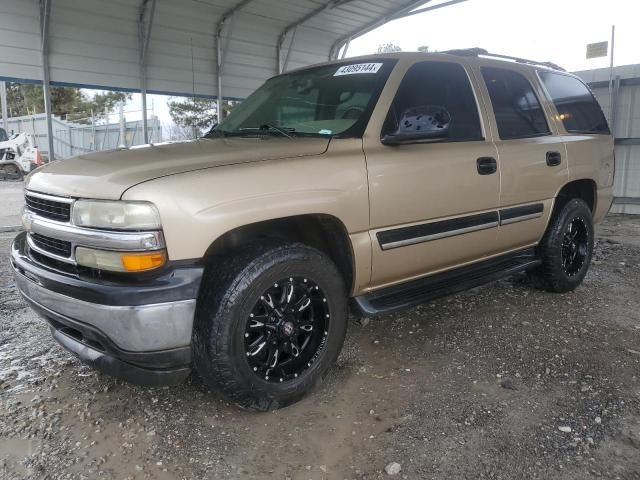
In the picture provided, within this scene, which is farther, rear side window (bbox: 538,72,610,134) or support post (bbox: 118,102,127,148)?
support post (bbox: 118,102,127,148)

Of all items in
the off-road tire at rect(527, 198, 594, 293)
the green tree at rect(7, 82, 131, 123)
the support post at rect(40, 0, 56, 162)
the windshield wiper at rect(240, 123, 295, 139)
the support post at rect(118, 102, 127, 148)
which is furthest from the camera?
the green tree at rect(7, 82, 131, 123)

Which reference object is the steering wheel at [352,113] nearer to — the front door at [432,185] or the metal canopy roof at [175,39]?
the front door at [432,185]

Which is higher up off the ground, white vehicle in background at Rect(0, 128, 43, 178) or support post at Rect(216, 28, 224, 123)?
support post at Rect(216, 28, 224, 123)

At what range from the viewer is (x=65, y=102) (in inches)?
854

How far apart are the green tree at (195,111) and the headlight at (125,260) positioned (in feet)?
30.1

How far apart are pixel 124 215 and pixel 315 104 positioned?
165 centimetres

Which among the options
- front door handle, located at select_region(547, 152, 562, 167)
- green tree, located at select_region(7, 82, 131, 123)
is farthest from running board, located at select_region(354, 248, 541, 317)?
green tree, located at select_region(7, 82, 131, 123)

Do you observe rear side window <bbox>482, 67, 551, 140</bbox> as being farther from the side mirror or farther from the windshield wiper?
the windshield wiper

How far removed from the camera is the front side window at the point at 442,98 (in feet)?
10.2

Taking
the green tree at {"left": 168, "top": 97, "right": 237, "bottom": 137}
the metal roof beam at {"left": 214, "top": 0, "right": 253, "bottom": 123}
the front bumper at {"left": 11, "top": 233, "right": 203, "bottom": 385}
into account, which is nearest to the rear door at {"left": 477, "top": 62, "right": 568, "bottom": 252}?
the front bumper at {"left": 11, "top": 233, "right": 203, "bottom": 385}

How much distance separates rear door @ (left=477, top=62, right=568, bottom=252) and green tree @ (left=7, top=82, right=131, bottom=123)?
13.9 meters

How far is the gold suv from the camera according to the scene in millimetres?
2213

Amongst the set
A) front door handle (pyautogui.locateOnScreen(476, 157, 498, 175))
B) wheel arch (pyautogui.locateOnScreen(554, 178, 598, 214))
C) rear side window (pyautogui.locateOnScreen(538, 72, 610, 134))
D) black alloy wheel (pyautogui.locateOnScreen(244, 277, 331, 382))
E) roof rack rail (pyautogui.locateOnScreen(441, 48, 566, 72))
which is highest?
roof rack rail (pyautogui.locateOnScreen(441, 48, 566, 72))

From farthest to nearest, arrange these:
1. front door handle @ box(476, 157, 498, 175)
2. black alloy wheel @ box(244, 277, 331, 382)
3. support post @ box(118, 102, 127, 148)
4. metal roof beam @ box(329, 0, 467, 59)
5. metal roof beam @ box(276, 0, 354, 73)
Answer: support post @ box(118, 102, 127, 148)
metal roof beam @ box(329, 0, 467, 59)
metal roof beam @ box(276, 0, 354, 73)
front door handle @ box(476, 157, 498, 175)
black alloy wheel @ box(244, 277, 331, 382)
